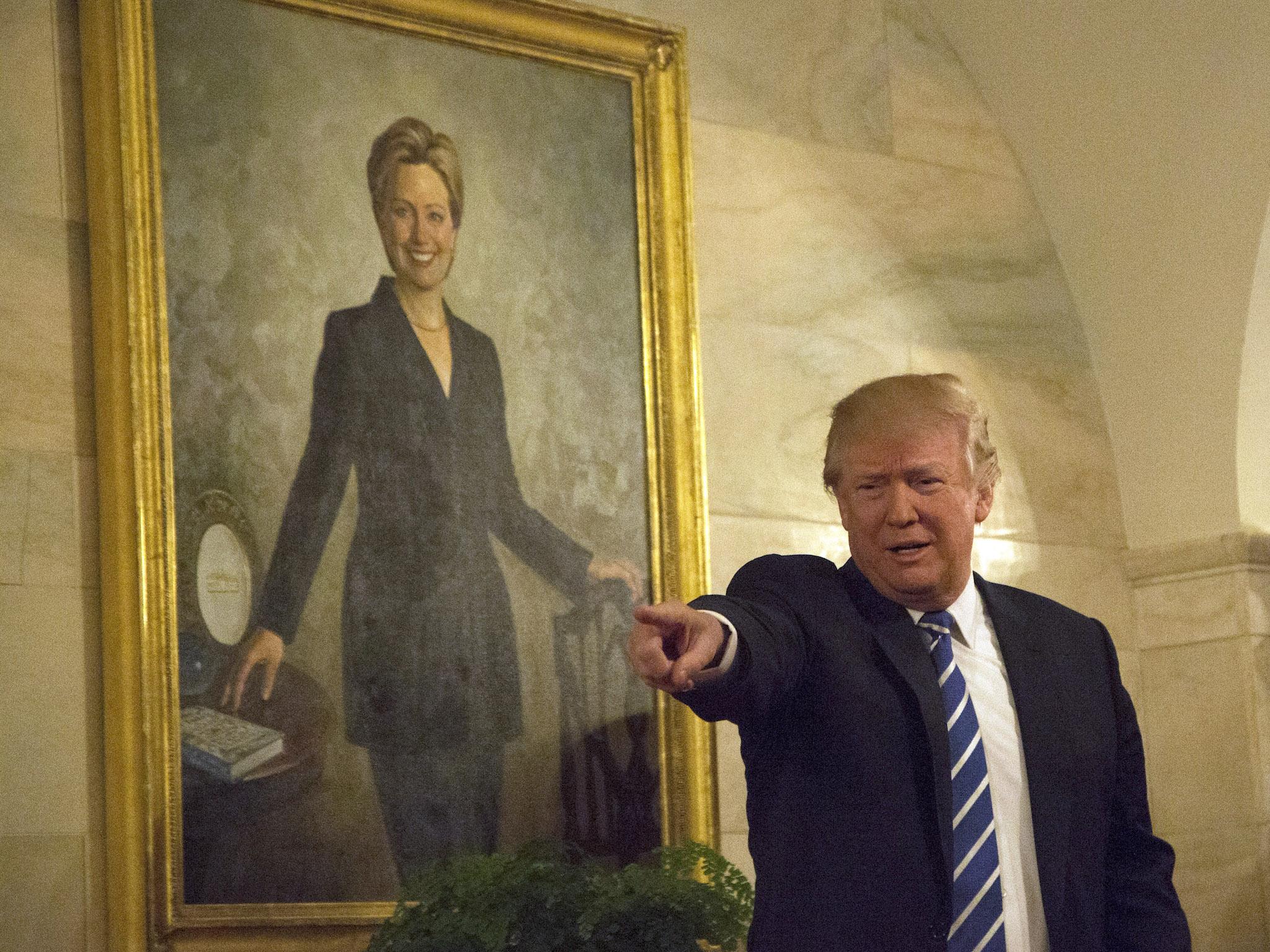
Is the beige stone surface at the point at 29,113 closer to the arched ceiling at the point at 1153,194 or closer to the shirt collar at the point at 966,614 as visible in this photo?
the shirt collar at the point at 966,614

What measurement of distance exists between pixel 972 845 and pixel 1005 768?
0.17m

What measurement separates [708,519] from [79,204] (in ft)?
6.64

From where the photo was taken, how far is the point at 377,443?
478 cm

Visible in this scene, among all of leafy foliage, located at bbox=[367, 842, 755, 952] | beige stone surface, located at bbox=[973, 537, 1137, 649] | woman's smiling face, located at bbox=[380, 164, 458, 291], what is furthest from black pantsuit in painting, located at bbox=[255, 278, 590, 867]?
beige stone surface, located at bbox=[973, 537, 1137, 649]

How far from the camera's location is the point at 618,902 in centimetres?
409

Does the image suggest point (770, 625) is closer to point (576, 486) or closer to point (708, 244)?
point (576, 486)

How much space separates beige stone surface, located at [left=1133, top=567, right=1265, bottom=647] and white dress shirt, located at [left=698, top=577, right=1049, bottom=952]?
3332 millimetres

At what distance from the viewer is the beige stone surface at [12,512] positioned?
13.9ft

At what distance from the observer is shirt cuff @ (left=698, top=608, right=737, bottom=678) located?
233 cm

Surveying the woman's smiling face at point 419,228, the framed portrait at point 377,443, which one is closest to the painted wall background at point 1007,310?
the framed portrait at point 377,443

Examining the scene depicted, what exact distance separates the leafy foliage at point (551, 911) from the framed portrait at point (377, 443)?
1.36ft

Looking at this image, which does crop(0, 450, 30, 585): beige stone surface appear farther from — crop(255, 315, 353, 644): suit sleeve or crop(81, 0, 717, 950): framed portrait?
crop(255, 315, 353, 644): suit sleeve

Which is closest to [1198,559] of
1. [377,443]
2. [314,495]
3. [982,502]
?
[377,443]

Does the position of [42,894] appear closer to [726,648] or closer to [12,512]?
[12,512]
